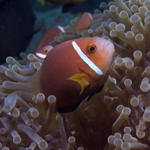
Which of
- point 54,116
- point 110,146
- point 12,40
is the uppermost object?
point 54,116

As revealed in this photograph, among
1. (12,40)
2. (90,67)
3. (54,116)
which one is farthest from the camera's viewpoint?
(12,40)

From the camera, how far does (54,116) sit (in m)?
1.04

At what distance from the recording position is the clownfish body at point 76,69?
873 millimetres

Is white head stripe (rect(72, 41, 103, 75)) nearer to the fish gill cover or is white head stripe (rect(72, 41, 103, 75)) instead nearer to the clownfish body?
the clownfish body

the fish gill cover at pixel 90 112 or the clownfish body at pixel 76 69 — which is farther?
the fish gill cover at pixel 90 112

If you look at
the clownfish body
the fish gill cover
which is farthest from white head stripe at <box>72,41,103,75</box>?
the fish gill cover

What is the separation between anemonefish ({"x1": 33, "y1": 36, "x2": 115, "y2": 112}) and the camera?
87cm

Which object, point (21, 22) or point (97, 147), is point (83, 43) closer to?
point (97, 147)

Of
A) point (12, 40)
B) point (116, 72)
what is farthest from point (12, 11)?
point (116, 72)

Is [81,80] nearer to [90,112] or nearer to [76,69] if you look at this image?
[76,69]

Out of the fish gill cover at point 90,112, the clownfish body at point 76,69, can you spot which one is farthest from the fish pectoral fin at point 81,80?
the fish gill cover at point 90,112

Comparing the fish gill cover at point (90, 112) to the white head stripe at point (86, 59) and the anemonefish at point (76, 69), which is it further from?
the white head stripe at point (86, 59)

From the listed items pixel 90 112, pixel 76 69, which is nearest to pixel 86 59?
pixel 76 69

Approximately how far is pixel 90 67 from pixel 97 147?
16.3 inches
